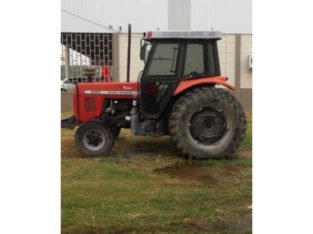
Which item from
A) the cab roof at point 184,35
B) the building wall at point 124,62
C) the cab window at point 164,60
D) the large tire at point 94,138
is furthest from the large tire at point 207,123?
the building wall at point 124,62

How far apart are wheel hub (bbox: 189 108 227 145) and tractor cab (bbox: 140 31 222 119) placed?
1.70ft

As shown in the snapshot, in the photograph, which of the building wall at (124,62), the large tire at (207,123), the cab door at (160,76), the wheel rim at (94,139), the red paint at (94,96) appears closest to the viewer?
the large tire at (207,123)

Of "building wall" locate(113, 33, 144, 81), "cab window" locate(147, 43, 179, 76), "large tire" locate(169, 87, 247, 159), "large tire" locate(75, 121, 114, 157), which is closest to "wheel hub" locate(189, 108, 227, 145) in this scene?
"large tire" locate(169, 87, 247, 159)

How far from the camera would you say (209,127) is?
20.0ft

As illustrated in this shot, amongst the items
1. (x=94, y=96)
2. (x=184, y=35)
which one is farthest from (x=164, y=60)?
(x=94, y=96)

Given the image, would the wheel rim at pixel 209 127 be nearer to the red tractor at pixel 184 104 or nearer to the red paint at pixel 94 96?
the red tractor at pixel 184 104

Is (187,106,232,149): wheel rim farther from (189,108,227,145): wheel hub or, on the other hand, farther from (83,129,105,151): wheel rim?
(83,129,105,151): wheel rim

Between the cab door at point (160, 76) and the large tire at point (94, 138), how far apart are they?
719 mm

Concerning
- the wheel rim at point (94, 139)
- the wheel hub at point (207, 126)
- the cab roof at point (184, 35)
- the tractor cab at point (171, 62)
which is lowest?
the wheel rim at point (94, 139)

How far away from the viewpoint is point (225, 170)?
5.51m

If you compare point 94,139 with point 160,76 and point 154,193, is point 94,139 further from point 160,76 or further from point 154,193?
point 154,193

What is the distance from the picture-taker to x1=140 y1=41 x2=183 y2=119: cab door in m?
6.01

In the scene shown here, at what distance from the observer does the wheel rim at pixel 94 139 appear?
241 inches

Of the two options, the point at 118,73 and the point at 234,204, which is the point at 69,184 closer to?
the point at 234,204
